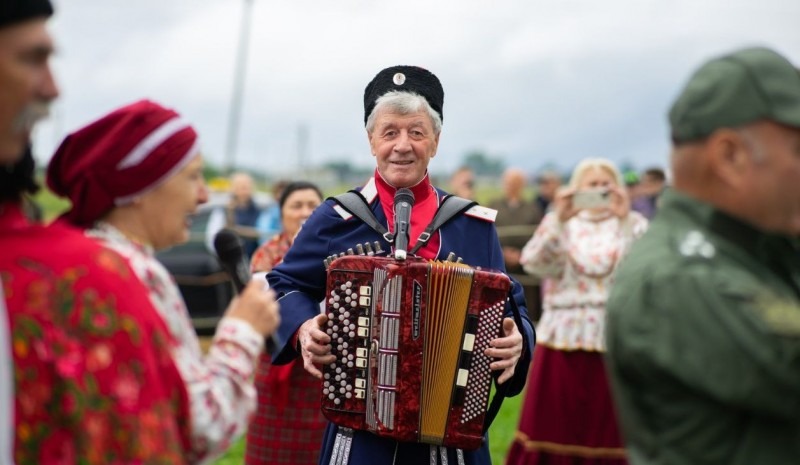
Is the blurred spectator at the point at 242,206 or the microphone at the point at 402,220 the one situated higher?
the microphone at the point at 402,220

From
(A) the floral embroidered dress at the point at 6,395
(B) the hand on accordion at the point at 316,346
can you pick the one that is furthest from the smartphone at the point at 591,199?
(A) the floral embroidered dress at the point at 6,395

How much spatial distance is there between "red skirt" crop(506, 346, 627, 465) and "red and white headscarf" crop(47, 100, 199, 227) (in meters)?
4.93

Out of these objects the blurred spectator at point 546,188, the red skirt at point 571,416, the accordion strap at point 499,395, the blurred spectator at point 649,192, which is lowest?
the red skirt at point 571,416

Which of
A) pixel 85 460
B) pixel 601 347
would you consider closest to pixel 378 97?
pixel 85 460

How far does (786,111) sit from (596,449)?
511cm

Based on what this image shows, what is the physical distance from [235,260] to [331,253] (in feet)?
4.21

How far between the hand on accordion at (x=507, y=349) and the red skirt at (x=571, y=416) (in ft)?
10.6

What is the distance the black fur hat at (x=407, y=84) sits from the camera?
427cm

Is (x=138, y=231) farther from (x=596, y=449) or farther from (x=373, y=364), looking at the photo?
(x=596, y=449)

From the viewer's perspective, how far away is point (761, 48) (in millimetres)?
2434

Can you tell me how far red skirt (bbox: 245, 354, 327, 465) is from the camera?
5949 mm

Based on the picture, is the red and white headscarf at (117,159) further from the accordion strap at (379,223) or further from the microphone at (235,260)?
A: the accordion strap at (379,223)

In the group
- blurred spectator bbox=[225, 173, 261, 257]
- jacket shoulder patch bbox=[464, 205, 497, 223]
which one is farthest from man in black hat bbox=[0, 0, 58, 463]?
blurred spectator bbox=[225, 173, 261, 257]

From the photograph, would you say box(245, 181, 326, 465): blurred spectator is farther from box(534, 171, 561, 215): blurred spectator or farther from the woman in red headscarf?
box(534, 171, 561, 215): blurred spectator
